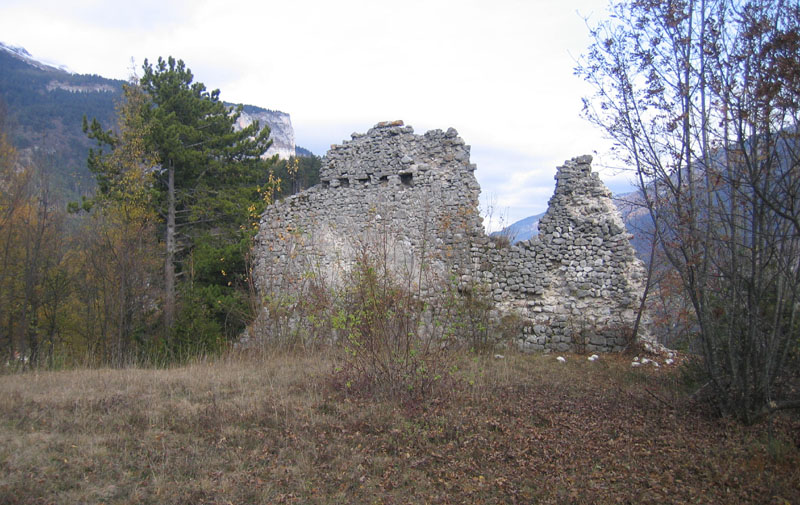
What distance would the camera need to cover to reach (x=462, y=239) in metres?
10.7

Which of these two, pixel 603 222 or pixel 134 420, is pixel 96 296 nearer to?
pixel 134 420

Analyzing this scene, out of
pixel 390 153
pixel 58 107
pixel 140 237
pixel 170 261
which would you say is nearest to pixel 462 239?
pixel 390 153

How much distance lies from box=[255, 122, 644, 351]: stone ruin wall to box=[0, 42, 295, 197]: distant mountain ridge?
27.2 metres

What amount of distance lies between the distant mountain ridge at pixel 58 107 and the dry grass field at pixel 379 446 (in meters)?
33.5

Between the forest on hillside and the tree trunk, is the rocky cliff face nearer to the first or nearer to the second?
the forest on hillside

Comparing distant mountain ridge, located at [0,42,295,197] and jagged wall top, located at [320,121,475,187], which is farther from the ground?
distant mountain ridge, located at [0,42,295,197]

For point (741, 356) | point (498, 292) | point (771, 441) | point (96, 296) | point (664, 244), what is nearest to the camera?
point (771, 441)

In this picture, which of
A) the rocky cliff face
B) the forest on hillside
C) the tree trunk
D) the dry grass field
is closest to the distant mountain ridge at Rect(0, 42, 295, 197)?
the rocky cliff face

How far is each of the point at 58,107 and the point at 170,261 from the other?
70.9m

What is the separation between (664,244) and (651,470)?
249 cm

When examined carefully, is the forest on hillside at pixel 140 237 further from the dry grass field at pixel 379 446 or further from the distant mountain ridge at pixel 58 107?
the distant mountain ridge at pixel 58 107

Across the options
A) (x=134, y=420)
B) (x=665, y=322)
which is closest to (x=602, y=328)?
(x=665, y=322)

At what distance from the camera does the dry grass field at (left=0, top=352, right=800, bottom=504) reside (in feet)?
12.8

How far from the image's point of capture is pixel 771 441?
4.38 meters
